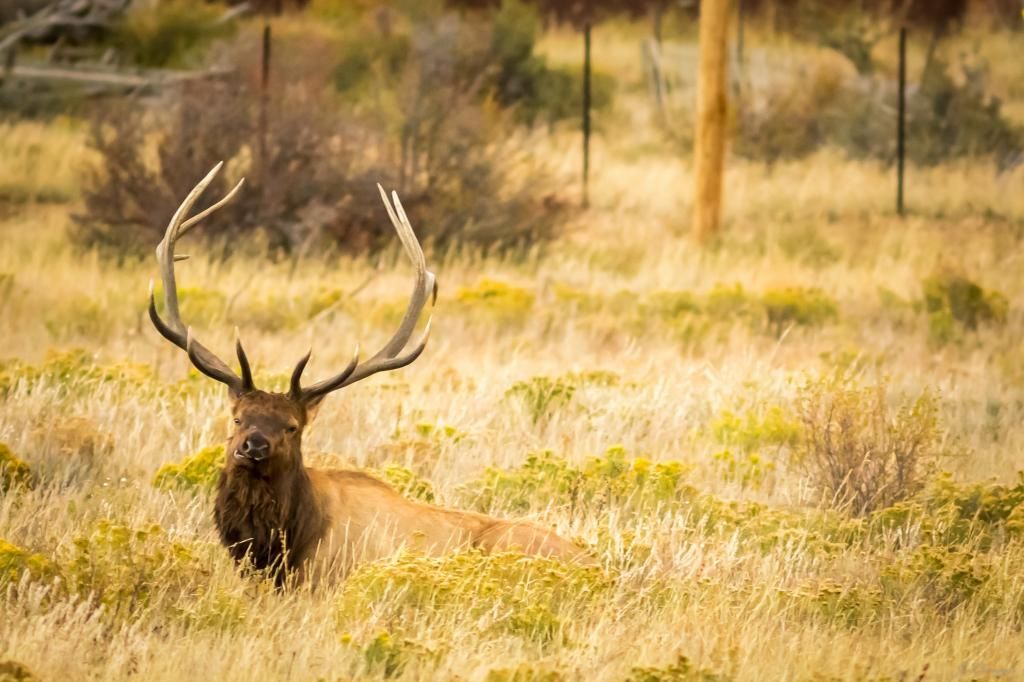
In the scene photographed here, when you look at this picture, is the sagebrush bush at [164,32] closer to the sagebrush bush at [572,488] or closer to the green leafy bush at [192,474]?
the green leafy bush at [192,474]

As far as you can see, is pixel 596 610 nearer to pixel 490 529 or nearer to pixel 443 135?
pixel 490 529

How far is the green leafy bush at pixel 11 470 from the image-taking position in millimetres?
7523

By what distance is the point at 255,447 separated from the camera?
6.19 meters

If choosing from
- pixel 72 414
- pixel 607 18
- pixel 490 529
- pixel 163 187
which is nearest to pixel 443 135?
pixel 163 187

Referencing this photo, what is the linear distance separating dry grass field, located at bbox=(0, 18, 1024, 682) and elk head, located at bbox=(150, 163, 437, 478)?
469 millimetres

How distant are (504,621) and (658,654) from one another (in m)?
0.58

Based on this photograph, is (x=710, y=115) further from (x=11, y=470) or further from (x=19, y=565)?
(x=19, y=565)

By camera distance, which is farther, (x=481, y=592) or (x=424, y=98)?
(x=424, y=98)

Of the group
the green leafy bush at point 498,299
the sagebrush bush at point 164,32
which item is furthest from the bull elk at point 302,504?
the sagebrush bush at point 164,32

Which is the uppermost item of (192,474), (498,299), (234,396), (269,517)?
(234,396)

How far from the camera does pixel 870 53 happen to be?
29.2 m

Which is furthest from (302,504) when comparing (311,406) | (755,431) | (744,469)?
(755,431)

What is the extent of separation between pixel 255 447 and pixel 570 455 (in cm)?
303

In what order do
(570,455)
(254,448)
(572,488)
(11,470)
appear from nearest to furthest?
(254,448) → (11,470) → (572,488) → (570,455)
